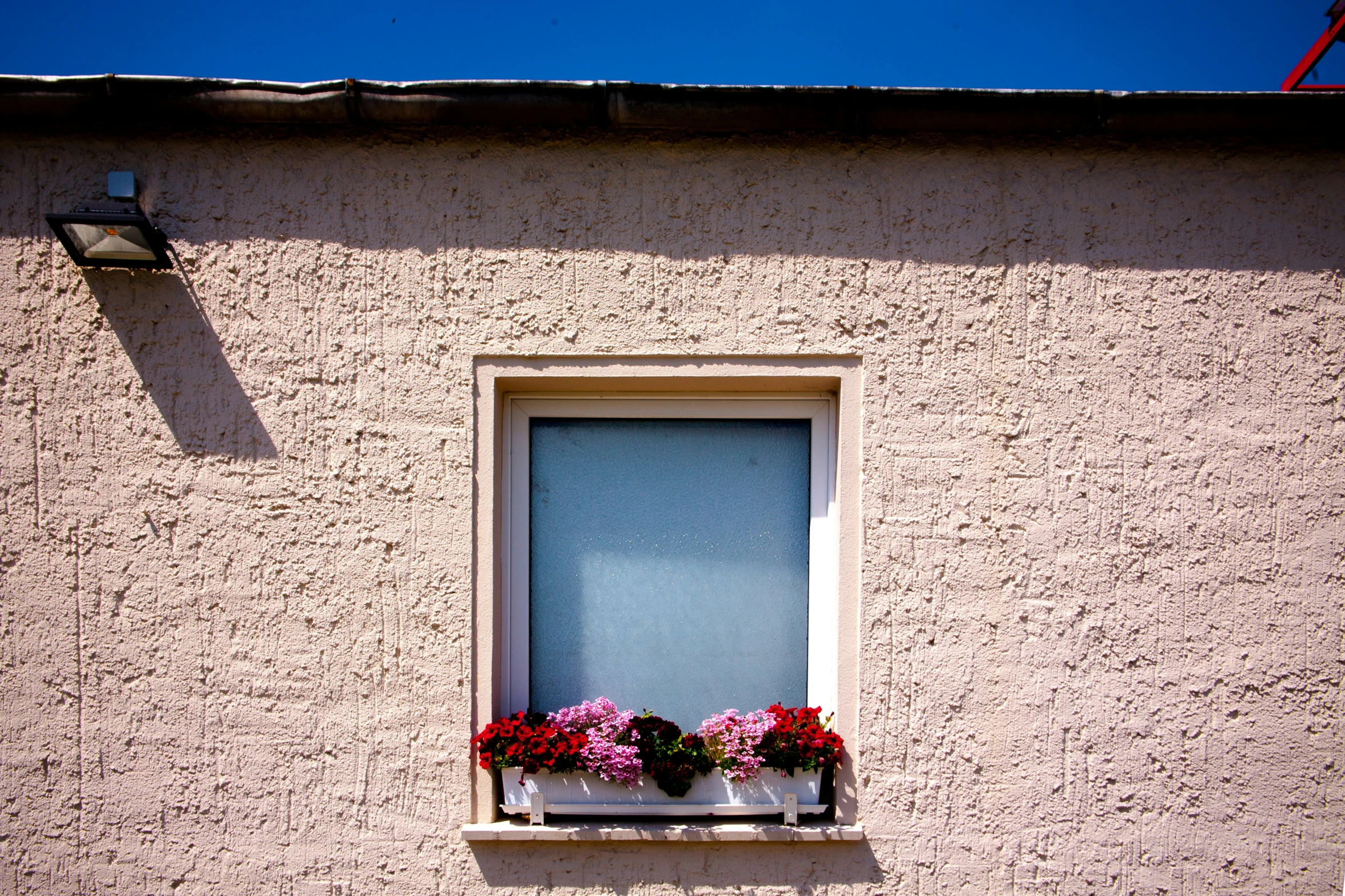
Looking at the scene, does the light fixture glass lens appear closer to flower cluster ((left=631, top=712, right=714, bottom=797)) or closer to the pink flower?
flower cluster ((left=631, top=712, right=714, bottom=797))

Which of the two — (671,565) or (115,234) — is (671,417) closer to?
(671,565)

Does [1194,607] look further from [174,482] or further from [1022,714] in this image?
[174,482]

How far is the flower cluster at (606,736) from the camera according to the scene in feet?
7.44

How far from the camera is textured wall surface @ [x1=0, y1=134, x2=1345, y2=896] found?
2.32 m

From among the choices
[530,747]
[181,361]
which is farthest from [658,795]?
[181,361]

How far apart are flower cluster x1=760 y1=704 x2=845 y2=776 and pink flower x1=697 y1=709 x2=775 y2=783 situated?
0.03 metres

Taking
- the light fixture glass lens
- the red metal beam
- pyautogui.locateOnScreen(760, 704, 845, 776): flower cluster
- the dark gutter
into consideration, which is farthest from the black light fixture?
the red metal beam

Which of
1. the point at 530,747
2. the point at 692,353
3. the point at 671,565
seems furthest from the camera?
the point at 671,565

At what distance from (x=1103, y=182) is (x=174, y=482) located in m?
3.38

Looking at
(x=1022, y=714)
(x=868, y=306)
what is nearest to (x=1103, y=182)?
(x=868, y=306)

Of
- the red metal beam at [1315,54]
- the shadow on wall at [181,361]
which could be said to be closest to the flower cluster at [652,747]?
the shadow on wall at [181,361]

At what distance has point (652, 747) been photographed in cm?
232

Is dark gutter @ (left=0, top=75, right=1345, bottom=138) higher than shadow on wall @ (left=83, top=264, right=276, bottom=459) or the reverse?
higher

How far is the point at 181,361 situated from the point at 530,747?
1.79 m
